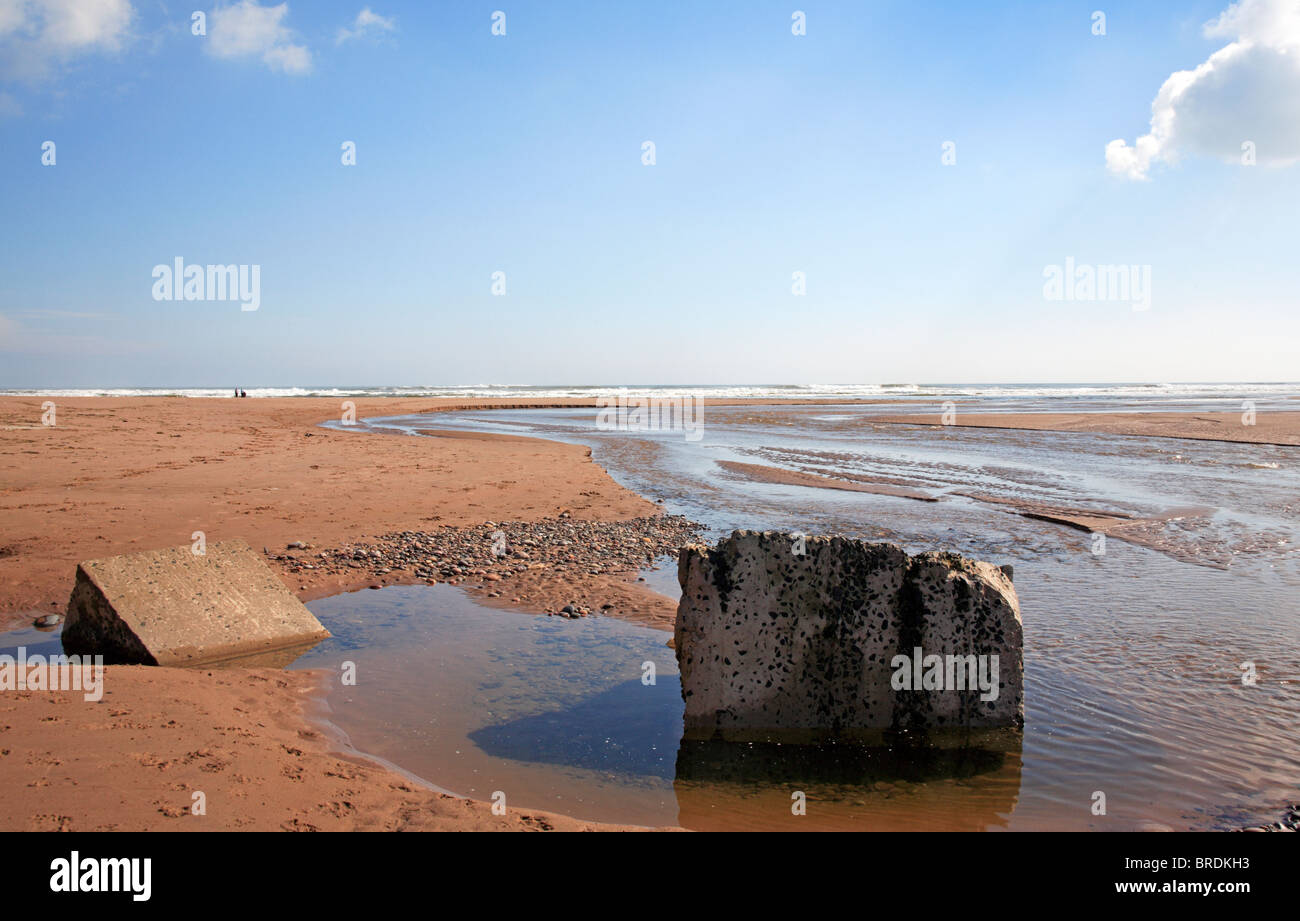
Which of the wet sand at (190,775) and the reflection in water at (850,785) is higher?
the wet sand at (190,775)

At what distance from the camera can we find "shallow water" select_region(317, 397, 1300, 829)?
431 centimetres

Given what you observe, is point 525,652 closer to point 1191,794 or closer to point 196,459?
point 1191,794

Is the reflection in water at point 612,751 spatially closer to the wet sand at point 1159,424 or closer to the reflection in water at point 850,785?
the reflection in water at point 850,785

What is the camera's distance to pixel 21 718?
14.6 feet

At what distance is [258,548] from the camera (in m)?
9.68

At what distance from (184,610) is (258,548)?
3630mm

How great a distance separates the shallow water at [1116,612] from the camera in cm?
431

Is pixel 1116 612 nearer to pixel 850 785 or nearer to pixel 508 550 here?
pixel 850 785

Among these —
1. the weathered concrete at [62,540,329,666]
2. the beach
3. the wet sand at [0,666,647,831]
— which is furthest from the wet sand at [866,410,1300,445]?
the wet sand at [0,666,647,831]

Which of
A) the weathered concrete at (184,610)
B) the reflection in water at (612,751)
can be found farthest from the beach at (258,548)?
the weathered concrete at (184,610)

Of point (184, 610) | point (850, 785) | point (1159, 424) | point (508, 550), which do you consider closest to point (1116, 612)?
point (850, 785)

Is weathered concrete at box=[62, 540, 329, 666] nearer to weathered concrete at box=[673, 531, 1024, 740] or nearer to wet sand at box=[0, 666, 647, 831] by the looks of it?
wet sand at box=[0, 666, 647, 831]

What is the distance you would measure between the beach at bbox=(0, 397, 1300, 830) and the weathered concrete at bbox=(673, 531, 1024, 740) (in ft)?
5.15

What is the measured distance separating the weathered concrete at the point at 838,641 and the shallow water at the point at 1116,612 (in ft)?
1.39
